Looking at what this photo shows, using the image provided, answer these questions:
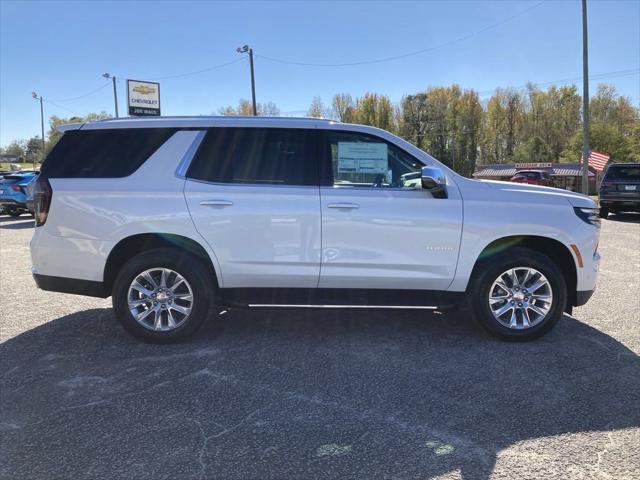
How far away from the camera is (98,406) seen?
341cm

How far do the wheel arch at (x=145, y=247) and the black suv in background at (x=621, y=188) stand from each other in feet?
50.3

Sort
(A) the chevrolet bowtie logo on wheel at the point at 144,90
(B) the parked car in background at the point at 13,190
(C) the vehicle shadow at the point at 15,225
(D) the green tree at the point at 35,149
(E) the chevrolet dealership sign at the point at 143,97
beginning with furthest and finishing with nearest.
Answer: (D) the green tree at the point at 35,149 < (A) the chevrolet bowtie logo on wheel at the point at 144,90 < (E) the chevrolet dealership sign at the point at 143,97 < (B) the parked car in background at the point at 13,190 < (C) the vehicle shadow at the point at 15,225

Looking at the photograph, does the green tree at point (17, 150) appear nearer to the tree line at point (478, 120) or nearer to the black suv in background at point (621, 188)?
the tree line at point (478, 120)

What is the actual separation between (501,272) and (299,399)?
2248 millimetres

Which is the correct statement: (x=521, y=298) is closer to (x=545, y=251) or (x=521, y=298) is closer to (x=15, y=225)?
(x=545, y=251)

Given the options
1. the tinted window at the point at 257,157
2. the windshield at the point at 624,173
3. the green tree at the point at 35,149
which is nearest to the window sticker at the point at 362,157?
the tinted window at the point at 257,157

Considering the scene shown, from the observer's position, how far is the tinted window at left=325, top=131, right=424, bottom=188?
4.61 metres

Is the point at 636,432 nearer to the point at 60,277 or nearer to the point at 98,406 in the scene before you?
the point at 98,406

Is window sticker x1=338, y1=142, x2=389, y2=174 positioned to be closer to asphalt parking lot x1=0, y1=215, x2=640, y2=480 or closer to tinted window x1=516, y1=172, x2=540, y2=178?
asphalt parking lot x1=0, y1=215, x2=640, y2=480

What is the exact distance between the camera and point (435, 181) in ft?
14.0

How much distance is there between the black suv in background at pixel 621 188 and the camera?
15.5 metres

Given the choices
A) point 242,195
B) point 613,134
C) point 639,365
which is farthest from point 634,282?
point 613,134

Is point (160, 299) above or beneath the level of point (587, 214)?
beneath

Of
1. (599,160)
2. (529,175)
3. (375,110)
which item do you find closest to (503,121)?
(375,110)
